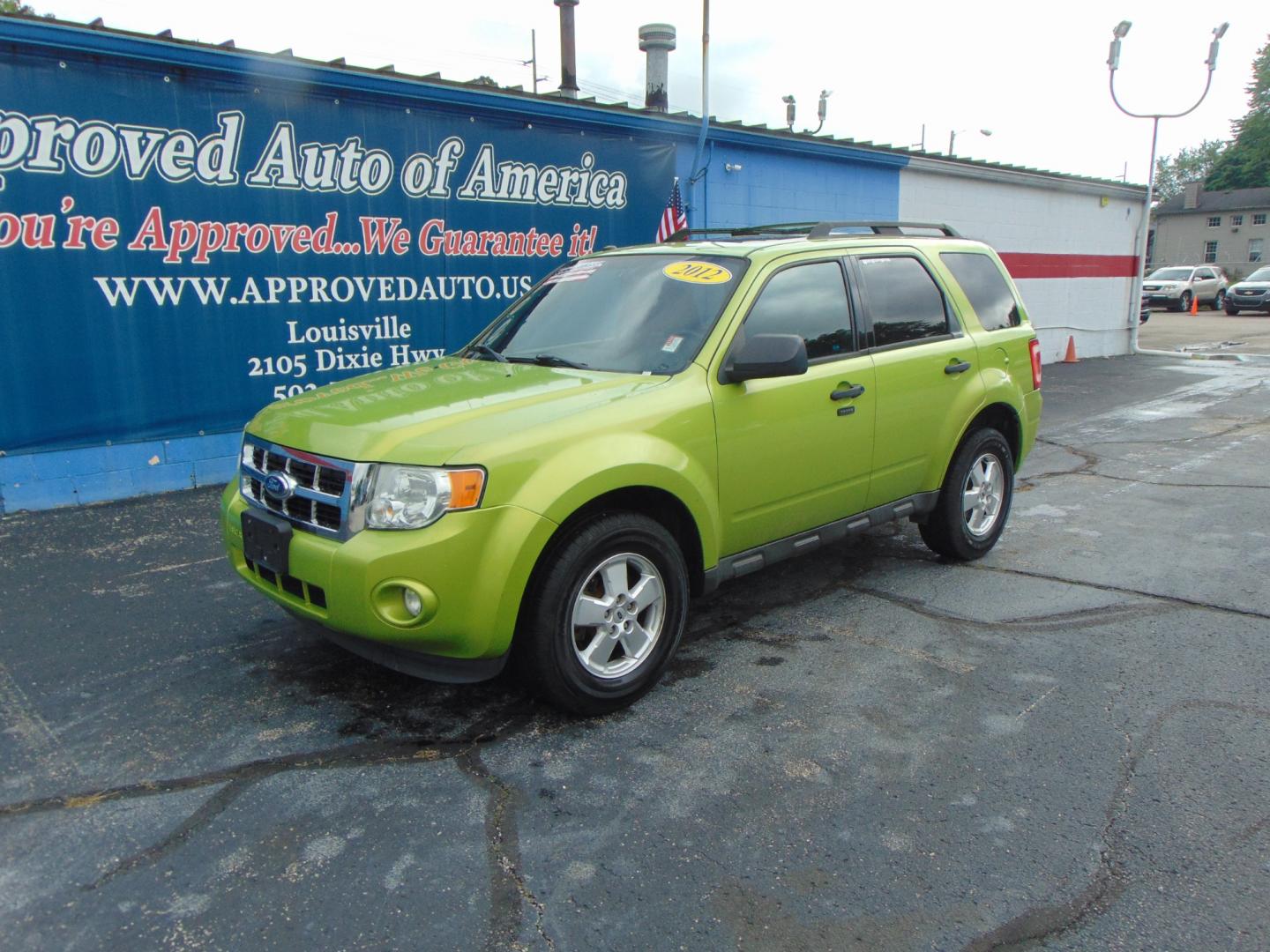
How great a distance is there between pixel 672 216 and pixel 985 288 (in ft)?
19.1

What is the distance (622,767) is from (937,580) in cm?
271

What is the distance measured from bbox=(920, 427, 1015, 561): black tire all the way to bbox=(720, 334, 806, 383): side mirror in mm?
1898

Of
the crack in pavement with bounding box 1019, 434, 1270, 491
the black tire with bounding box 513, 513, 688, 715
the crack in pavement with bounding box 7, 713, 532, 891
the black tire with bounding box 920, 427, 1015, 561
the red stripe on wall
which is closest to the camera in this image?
the crack in pavement with bounding box 7, 713, 532, 891

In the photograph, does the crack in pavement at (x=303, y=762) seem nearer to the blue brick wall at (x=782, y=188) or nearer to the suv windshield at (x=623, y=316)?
the suv windshield at (x=623, y=316)

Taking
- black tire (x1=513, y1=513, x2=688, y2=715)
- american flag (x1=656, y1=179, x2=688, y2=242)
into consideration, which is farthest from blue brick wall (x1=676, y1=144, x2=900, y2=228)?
black tire (x1=513, y1=513, x2=688, y2=715)

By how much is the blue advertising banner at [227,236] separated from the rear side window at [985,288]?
5022 millimetres

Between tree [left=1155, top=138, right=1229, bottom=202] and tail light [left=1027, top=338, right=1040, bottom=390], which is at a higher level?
tree [left=1155, top=138, right=1229, bottom=202]

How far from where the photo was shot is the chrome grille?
3381mm

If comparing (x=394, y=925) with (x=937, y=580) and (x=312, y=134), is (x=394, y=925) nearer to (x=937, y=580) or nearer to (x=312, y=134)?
(x=937, y=580)

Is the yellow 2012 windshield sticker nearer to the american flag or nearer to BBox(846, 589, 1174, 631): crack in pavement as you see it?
BBox(846, 589, 1174, 631): crack in pavement

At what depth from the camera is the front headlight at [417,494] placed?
10.8 ft

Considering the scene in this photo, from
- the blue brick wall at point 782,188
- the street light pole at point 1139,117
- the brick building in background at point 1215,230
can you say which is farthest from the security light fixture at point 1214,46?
the brick building in background at point 1215,230

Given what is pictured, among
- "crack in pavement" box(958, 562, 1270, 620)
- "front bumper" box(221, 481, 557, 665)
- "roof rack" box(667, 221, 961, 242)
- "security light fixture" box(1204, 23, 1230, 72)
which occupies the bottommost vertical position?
"crack in pavement" box(958, 562, 1270, 620)

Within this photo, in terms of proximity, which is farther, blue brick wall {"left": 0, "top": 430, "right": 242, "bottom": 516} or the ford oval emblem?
blue brick wall {"left": 0, "top": 430, "right": 242, "bottom": 516}
